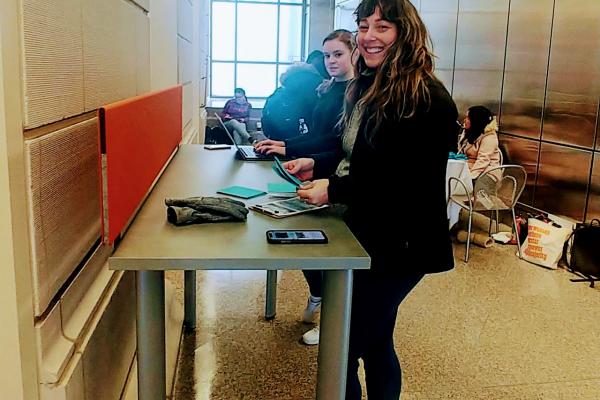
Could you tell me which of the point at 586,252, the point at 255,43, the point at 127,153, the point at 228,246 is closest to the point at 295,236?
the point at 228,246

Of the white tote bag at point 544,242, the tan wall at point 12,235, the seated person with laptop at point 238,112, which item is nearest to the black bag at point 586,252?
the white tote bag at point 544,242

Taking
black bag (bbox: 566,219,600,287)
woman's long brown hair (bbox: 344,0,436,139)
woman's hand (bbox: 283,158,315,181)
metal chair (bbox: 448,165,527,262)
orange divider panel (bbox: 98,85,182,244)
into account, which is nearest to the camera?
orange divider panel (bbox: 98,85,182,244)

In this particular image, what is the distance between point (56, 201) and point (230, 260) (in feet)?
1.38

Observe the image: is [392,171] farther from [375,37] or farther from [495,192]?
[495,192]

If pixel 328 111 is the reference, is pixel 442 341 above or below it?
below

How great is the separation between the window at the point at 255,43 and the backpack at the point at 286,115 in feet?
26.9

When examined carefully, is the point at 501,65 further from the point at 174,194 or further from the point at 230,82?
the point at 230,82

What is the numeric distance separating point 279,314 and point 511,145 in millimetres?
3379

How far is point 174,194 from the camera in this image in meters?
2.08

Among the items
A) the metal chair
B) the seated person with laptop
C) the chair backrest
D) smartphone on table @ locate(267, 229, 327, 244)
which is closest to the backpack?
the metal chair

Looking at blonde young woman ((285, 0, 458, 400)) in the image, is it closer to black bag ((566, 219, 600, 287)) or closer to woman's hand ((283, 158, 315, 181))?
woman's hand ((283, 158, 315, 181))

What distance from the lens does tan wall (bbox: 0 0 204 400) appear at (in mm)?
1185

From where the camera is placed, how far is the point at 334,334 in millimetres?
1684

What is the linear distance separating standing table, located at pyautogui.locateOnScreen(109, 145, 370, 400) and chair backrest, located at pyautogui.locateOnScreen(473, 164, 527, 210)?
10.5 feet
